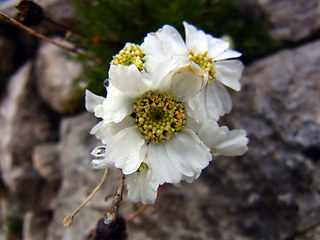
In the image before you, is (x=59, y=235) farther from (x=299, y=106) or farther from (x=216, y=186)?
(x=299, y=106)

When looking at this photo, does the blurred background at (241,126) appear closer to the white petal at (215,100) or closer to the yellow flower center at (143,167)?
the white petal at (215,100)

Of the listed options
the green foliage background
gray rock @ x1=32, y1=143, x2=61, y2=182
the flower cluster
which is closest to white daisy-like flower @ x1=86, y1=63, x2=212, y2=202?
the flower cluster

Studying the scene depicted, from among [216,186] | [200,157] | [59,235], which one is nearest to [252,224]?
[216,186]

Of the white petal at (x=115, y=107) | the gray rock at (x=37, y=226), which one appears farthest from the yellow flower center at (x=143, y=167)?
the gray rock at (x=37, y=226)

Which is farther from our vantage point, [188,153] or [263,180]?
[263,180]

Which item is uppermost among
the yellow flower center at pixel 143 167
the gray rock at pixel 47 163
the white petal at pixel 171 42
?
the white petal at pixel 171 42

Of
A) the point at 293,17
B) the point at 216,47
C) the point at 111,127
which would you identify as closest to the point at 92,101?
the point at 111,127

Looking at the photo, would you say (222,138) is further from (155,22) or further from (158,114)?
(155,22)

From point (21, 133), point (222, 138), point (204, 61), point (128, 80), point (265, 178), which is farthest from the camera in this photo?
point (21, 133)
